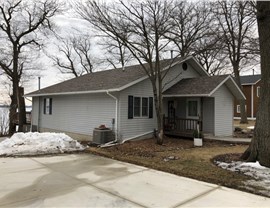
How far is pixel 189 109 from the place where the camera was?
15.0 m

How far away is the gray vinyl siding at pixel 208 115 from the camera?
14.4 m

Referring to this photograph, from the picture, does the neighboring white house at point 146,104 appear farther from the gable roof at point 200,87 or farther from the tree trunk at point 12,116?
Answer: the tree trunk at point 12,116

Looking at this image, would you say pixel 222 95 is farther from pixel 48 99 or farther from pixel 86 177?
pixel 48 99

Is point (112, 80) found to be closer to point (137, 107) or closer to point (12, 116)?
point (137, 107)

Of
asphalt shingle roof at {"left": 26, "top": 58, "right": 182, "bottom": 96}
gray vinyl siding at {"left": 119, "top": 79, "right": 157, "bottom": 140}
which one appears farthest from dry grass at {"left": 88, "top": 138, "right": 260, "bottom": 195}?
asphalt shingle roof at {"left": 26, "top": 58, "right": 182, "bottom": 96}

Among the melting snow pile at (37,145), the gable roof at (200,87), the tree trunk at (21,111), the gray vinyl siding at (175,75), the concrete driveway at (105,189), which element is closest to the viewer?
the concrete driveway at (105,189)

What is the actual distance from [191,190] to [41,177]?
142 inches

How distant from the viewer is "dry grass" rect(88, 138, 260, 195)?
6.36 m

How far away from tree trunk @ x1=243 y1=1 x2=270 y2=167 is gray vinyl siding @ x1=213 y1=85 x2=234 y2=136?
6326 mm

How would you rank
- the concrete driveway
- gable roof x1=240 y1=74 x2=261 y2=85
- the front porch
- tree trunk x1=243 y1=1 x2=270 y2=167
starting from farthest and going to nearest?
gable roof x1=240 y1=74 x2=261 y2=85
the front porch
tree trunk x1=243 y1=1 x2=270 y2=167
the concrete driveway

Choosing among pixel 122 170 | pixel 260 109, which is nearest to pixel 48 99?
pixel 122 170

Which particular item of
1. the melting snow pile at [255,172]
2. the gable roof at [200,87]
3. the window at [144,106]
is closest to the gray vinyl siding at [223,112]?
the gable roof at [200,87]

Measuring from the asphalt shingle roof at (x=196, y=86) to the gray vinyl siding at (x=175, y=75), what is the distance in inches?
10.6

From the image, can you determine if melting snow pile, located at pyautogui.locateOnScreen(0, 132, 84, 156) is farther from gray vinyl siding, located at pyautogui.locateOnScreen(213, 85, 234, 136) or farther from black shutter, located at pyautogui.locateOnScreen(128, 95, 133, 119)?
gray vinyl siding, located at pyautogui.locateOnScreen(213, 85, 234, 136)
